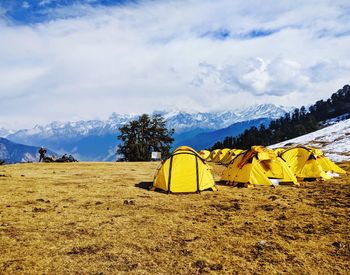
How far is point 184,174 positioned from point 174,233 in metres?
8.31

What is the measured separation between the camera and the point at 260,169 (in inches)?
835

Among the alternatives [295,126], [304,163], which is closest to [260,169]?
[304,163]

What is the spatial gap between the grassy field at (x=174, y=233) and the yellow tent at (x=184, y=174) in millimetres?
916

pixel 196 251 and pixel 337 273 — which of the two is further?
pixel 196 251

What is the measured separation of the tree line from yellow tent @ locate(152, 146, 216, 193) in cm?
11722

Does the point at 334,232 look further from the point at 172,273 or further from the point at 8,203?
the point at 8,203

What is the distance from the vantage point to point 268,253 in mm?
9281

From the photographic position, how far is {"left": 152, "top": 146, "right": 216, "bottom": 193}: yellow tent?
18875 millimetres

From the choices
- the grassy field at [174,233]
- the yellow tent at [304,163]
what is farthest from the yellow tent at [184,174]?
the yellow tent at [304,163]

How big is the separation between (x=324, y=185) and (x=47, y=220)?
16.6m

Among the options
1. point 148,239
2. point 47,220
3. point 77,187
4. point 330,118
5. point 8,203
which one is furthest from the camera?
point 330,118

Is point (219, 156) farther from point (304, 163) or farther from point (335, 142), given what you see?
point (304, 163)

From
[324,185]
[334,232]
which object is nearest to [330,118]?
[324,185]

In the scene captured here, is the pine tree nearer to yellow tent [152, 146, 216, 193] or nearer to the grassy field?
yellow tent [152, 146, 216, 193]
